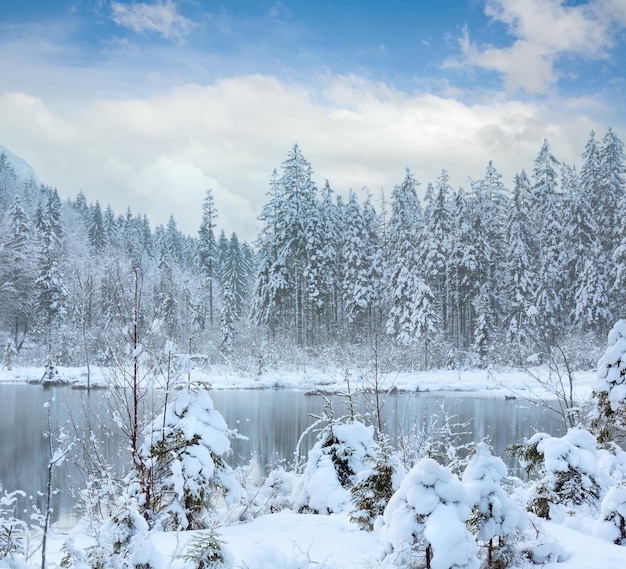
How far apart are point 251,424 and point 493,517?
1351 cm

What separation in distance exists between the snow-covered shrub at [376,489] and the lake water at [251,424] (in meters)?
2.57

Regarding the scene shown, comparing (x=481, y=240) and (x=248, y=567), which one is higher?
(x=481, y=240)

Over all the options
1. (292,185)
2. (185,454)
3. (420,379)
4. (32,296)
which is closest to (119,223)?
(32,296)

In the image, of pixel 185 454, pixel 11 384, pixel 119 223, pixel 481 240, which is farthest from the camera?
pixel 119 223

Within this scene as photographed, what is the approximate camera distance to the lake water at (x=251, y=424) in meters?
11.0

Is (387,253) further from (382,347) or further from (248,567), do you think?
(248,567)

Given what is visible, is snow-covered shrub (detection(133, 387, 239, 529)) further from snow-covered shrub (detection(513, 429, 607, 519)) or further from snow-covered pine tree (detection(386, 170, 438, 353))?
snow-covered pine tree (detection(386, 170, 438, 353))

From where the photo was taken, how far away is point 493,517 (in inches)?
167

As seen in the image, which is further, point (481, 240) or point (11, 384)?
point (481, 240)

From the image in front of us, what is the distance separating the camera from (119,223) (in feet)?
262

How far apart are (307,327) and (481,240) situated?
45.5ft

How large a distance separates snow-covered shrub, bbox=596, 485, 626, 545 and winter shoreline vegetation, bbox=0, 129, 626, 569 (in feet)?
0.05

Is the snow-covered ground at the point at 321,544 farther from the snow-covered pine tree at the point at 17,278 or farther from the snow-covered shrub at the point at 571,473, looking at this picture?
the snow-covered pine tree at the point at 17,278

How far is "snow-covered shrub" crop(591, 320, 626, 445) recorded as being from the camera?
6965 mm
